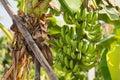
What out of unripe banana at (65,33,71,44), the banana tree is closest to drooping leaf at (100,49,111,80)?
the banana tree

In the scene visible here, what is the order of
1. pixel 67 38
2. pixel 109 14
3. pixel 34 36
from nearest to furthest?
pixel 34 36 < pixel 67 38 < pixel 109 14

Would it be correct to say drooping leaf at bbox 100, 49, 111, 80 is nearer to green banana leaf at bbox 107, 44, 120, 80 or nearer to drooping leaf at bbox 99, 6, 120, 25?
green banana leaf at bbox 107, 44, 120, 80

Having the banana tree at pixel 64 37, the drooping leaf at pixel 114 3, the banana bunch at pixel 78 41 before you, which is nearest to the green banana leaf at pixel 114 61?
the banana tree at pixel 64 37

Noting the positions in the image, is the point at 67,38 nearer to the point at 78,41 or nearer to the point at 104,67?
the point at 78,41

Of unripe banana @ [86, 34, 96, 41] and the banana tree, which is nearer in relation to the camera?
the banana tree

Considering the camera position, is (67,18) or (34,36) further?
(67,18)

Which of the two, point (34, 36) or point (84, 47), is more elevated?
point (34, 36)

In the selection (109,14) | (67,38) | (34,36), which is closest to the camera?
(34,36)

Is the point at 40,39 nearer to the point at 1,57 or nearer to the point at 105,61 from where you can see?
the point at 105,61

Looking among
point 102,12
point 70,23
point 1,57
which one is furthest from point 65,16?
point 1,57

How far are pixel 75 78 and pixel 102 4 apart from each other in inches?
10.3

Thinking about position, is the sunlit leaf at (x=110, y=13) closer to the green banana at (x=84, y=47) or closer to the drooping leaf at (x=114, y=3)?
the drooping leaf at (x=114, y=3)

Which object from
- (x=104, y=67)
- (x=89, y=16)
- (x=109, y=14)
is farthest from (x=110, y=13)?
(x=104, y=67)

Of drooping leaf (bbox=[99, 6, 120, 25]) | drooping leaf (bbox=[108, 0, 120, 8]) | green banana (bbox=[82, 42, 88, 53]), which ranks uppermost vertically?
drooping leaf (bbox=[108, 0, 120, 8])
